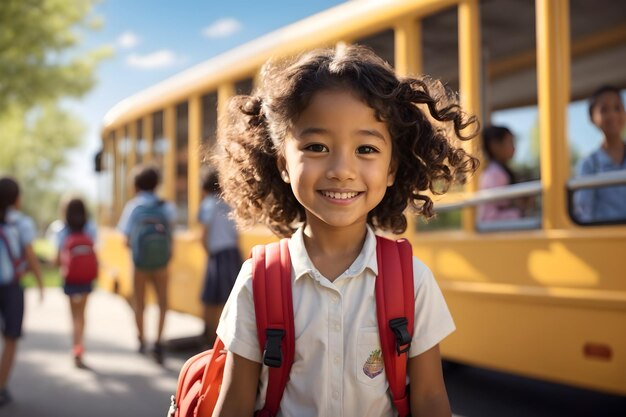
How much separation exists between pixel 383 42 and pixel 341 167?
3511mm

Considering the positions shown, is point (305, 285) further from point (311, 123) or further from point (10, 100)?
point (10, 100)

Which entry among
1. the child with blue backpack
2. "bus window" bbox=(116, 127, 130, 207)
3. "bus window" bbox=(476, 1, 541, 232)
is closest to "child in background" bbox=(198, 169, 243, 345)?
the child with blue backpack

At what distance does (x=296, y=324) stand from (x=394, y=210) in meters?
0.53

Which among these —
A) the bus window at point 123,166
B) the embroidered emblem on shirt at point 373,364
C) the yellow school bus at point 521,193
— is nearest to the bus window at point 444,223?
the yellow school bus at point 521,193

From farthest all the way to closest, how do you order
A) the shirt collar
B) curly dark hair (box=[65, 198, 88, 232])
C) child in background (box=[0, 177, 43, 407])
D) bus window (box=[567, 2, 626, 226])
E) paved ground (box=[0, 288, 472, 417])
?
curly dark hair (box=[65, 198, 88, 232]), child in background (box=[0, 177, 43, 407]), paved ground (box=[0, 288, 472, 417]), bus window (box=[567, 2, 626, 226]), the shirt collar

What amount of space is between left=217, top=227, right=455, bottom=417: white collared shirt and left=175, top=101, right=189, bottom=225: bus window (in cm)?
582

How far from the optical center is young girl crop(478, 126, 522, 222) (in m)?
4.40

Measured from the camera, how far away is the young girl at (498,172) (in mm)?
4402

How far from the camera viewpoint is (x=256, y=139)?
6.70ft

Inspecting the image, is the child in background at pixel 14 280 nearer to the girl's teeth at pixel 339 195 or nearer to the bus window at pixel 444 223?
the bus window at pixel 444 223

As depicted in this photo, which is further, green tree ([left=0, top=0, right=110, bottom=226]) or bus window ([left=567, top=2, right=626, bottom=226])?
green tree ([left=0, top=0, right=110, bottom=226])

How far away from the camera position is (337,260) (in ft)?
6.08

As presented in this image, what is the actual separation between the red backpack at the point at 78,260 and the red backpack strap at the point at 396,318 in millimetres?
4718

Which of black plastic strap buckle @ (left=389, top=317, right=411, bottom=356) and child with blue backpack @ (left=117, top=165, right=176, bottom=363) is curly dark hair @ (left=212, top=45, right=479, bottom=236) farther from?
child with blue backpack @ (left=117, top=165, right=176, bottom=363)
